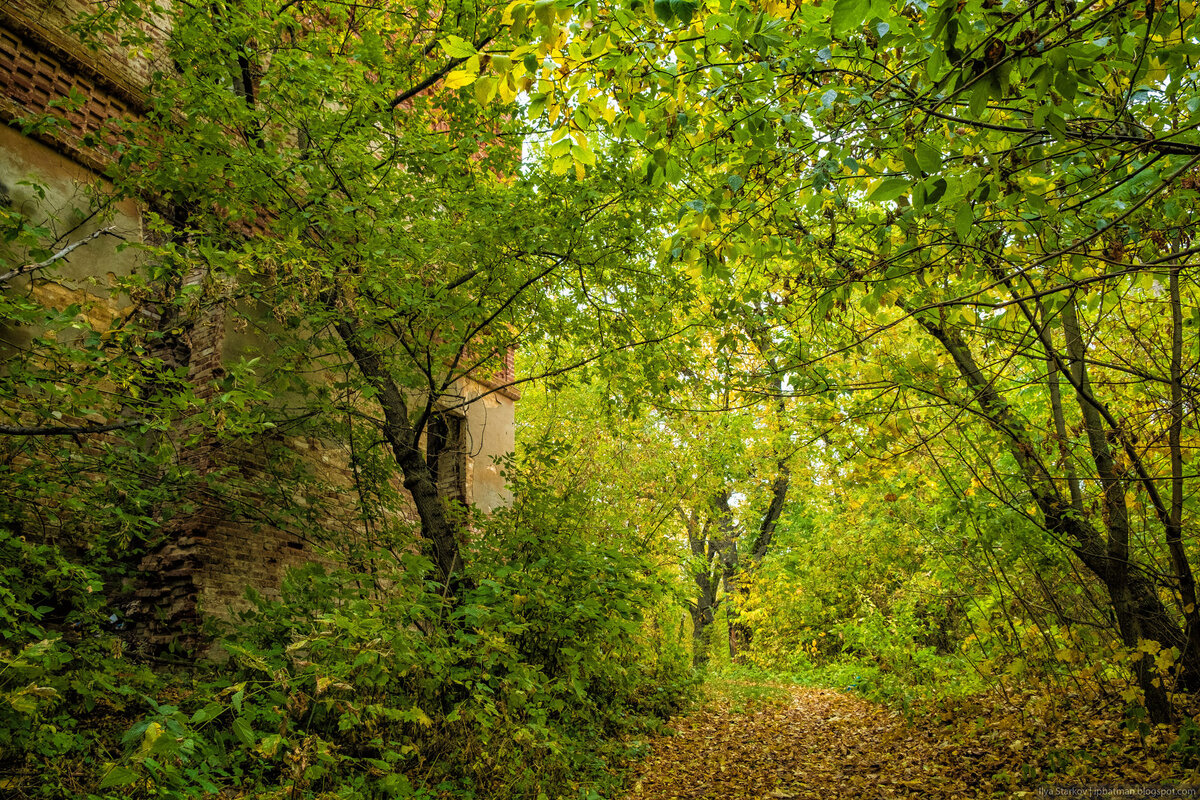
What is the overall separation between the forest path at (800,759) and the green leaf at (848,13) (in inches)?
207

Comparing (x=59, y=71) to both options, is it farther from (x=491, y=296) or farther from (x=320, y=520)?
(x=320, y=520)

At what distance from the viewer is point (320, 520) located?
784 cm

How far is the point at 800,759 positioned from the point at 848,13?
6661 mm

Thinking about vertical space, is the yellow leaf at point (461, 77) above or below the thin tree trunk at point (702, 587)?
above

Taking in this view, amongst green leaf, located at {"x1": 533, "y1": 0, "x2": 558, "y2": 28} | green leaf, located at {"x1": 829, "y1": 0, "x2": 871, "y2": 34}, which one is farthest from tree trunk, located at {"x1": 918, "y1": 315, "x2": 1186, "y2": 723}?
green leaf, located at {"x1": 533, "y1": 0, "x2": 558, "y2": 28}

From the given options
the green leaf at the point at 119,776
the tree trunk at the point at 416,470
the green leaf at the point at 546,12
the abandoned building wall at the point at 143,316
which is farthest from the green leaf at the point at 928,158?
the tree trunk at the point at 416,470

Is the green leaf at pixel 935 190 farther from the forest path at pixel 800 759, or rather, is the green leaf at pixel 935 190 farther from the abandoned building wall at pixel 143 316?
the forest path at pixel 800 759

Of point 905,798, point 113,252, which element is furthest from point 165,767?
point 113,252

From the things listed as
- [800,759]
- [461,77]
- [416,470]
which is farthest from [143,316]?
[800,759]

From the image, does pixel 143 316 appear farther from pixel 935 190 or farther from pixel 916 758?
pixel 916 758

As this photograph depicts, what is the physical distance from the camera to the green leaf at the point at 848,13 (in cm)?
228

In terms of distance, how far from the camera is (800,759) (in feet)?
22.0

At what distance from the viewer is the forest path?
5.54 m

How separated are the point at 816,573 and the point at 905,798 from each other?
385 inches
